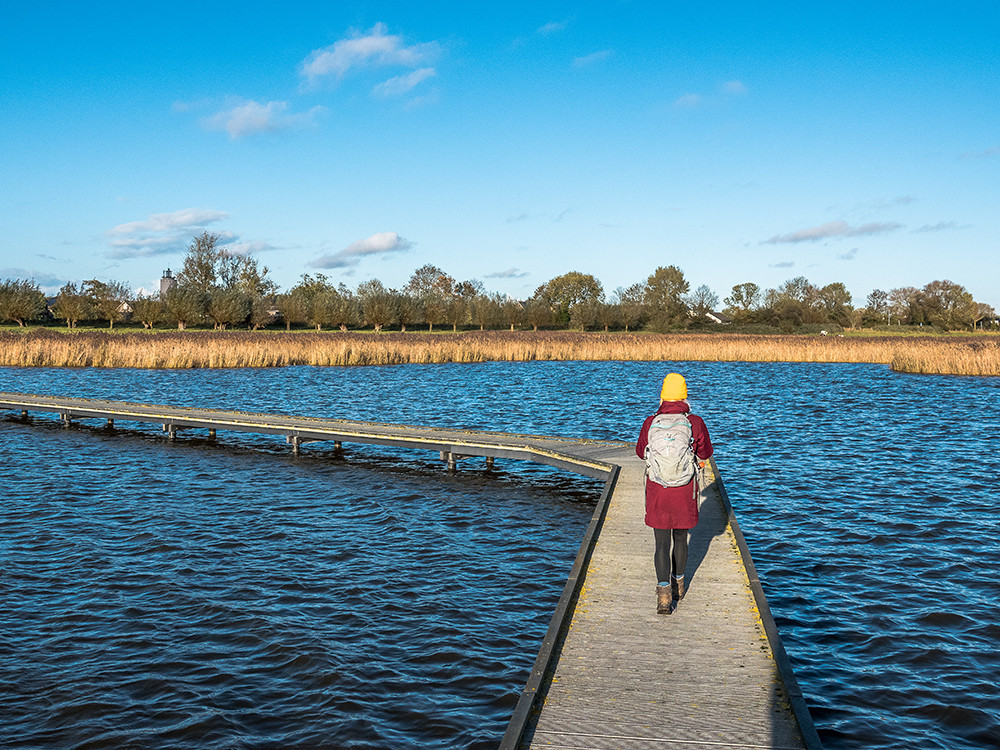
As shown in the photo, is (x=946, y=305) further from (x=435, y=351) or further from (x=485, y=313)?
(x=435, y=351)

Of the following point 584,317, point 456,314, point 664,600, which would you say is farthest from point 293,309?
point 664,600

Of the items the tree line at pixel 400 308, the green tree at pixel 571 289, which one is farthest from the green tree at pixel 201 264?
the green tree at pixel 571 289

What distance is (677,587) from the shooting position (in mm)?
6977

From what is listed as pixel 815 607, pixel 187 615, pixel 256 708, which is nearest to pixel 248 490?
pixel 187 615

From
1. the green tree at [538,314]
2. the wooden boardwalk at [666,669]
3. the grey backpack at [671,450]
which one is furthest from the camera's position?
the green tree at [538,314]

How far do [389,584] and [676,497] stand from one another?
4023 mm

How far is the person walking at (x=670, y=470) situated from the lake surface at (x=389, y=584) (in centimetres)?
161

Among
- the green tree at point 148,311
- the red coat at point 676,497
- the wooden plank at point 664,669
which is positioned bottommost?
the wooden plank at point 664,669

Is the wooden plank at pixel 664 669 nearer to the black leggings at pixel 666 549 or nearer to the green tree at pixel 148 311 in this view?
the black leggings at pixel 666 549

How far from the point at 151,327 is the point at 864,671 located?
2693 inches

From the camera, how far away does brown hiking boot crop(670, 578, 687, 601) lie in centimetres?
693

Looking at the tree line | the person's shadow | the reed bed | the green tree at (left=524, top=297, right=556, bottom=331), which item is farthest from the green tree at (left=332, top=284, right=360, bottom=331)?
the person's shadow

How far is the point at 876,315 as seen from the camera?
8844cm

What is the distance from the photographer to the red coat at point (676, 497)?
21.4 ft
